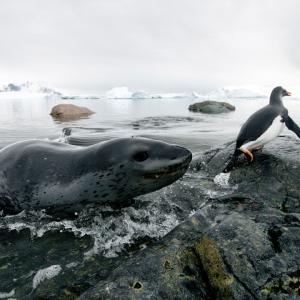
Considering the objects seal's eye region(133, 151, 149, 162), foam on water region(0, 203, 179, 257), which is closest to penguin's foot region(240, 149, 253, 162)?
foam on water region(0, 203, 179, 257)

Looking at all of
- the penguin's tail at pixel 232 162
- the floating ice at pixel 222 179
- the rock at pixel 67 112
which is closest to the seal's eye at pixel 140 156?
the floating ice at pixel 222 179

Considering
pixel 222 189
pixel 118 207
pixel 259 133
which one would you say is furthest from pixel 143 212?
pixel 259 133

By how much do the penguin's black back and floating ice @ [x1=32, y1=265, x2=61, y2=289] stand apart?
160 inches

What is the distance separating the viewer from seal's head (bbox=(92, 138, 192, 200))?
4672mm

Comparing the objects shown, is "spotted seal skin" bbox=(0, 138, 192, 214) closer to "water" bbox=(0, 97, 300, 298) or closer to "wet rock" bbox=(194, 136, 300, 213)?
"water" bbox=(0, 97, 300, 298)

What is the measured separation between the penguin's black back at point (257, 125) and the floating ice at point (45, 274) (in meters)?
4.06

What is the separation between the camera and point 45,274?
3.75m

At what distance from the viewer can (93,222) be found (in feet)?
16.1

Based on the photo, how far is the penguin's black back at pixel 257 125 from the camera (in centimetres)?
668

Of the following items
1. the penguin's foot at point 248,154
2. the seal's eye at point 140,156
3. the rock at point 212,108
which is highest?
the seal's eye at point 140,156

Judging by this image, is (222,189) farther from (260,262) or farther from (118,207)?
(260,262)

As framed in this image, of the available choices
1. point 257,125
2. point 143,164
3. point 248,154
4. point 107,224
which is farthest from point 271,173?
point 107,224

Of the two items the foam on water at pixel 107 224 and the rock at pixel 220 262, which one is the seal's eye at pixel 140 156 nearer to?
the foam on water at pixel 107 224

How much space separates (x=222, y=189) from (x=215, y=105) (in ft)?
105
